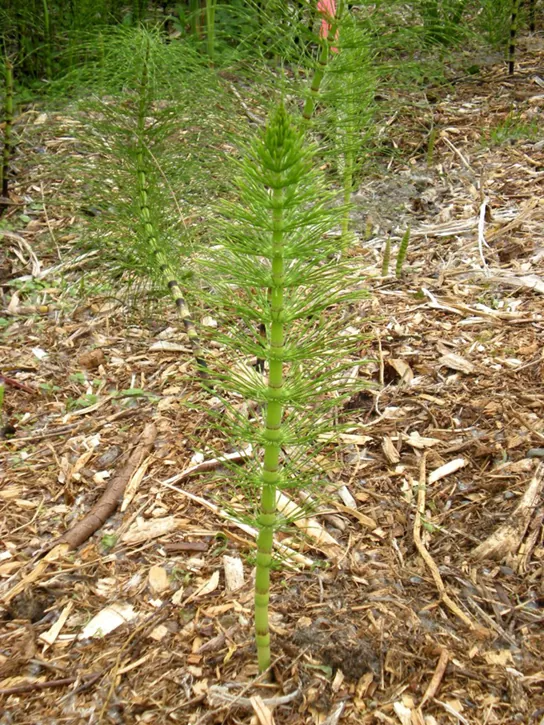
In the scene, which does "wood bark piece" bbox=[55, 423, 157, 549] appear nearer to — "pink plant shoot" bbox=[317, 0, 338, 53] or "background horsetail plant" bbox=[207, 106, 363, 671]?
"background horsetail plant" bbox=[207, 106, 363, 671]

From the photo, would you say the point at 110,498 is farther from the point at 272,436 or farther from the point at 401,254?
the point at 401,254

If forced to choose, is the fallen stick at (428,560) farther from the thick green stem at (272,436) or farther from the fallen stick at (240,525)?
the thick green stem at (272,436)

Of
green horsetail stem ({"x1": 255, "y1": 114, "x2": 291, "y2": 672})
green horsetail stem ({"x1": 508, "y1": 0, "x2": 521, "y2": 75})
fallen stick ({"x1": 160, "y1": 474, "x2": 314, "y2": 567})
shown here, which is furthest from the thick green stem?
green horsetail stem ({"x1": 508, "y1": 0, "x2": 521, "y2": 75})

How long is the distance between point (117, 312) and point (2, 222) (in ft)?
3.62

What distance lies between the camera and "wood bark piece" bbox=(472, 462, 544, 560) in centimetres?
163

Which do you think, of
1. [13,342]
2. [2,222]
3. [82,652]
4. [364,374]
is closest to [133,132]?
[13,342]

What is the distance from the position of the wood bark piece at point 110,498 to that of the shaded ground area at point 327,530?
2cm

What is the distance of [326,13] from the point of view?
1.76 metres

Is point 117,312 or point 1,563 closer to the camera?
point 1,563

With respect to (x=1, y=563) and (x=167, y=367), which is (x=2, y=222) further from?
(x=1, y=563)

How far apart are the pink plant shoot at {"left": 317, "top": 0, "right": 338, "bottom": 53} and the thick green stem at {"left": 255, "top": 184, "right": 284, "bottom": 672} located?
0.97m

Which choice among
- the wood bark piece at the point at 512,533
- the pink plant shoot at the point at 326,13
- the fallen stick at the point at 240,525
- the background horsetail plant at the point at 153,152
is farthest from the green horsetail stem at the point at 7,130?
the wood bark piece at the point at 512,533

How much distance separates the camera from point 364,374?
2.28 meters

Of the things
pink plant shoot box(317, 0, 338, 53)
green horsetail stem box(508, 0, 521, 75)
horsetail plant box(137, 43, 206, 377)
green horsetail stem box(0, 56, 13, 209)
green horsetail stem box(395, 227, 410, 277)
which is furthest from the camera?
green horsetail stem box(508, 0, 521, 75)
